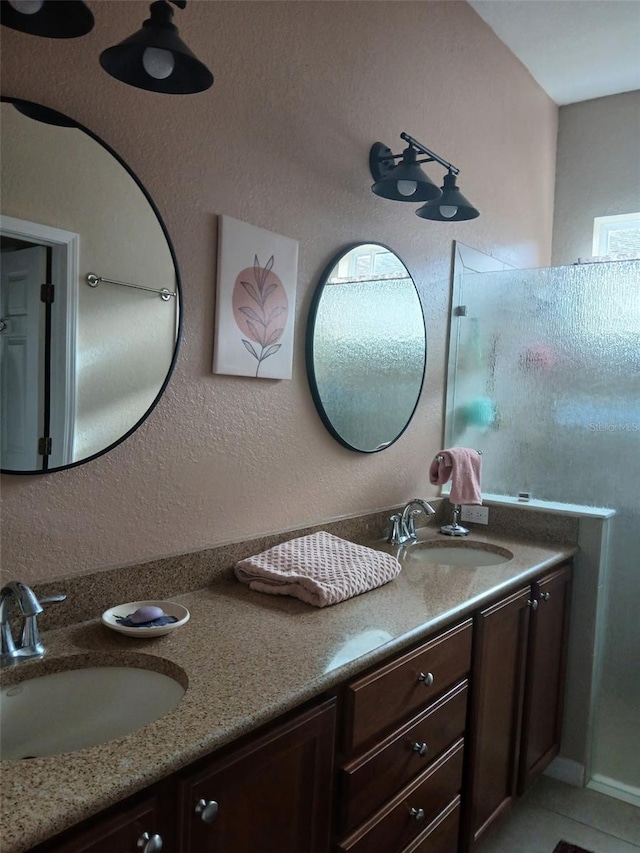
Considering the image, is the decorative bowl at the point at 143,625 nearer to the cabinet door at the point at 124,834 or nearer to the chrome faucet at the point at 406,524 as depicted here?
the cabinet door at the point at 124,834

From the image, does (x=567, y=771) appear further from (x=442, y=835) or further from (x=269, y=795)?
(x=269, y=795)

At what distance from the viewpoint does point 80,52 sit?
1353 mm

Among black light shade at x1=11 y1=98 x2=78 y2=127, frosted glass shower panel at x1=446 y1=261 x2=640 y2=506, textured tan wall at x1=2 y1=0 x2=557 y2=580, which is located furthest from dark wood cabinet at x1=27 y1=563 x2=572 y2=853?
black light shade at x1=11 y1=98 x2=78 y2=127

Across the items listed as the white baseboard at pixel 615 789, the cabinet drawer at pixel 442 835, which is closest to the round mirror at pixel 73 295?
the cabinet drawer at pixel 442 835

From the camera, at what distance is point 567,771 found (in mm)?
2459

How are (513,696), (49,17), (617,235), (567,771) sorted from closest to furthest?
(49,17) < (513,696) < (567,771) < (617,235)

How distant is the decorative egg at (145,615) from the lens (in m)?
1.38

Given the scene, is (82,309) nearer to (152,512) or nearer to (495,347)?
(152,512)

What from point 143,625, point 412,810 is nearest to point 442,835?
point 412,810

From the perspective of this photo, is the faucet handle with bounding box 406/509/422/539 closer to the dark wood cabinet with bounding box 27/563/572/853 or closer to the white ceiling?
the dark wood cabinet with bounding box 27/563/572/853

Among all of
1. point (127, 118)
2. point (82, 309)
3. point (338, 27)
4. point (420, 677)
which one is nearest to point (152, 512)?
point (82, 309)

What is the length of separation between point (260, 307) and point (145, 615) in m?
0.87

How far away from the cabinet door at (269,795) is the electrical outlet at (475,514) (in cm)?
150

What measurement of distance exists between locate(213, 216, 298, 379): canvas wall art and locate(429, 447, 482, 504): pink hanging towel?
2.91 feet
